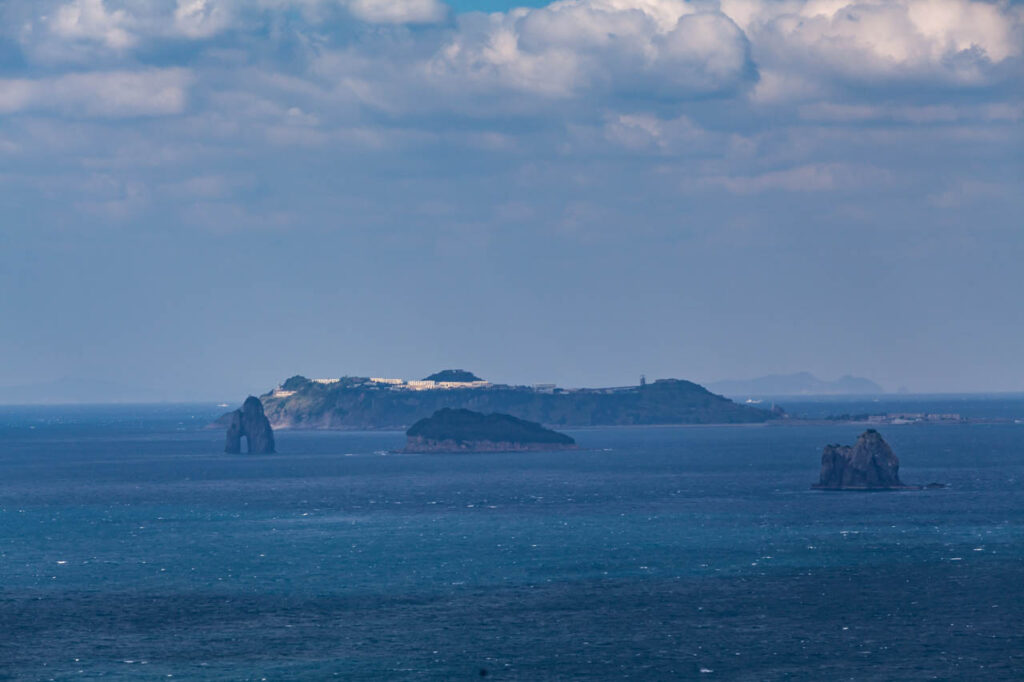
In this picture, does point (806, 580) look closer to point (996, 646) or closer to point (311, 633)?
point (996, 646)

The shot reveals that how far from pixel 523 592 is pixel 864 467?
308 ft

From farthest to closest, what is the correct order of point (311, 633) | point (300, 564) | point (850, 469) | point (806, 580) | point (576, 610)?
point (850, 469) → point (300, 564) → point (806, 580) → point (576, 610) → point (311, 633)

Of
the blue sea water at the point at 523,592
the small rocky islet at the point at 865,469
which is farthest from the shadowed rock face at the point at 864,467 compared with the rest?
the blue sea water at the point at 523,592

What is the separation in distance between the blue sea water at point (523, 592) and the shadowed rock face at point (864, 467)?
540 inches

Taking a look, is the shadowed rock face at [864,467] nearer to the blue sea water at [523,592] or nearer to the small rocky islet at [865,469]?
the small rocky islet at [865,469]

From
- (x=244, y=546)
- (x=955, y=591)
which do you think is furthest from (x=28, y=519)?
(x=955, y=591)

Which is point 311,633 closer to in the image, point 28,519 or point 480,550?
point 480,550

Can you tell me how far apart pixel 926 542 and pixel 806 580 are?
26704mm

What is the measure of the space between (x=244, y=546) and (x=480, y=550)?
23.2 meters

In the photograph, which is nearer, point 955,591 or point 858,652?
point 858,652

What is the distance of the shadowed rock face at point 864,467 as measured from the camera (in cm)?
18475

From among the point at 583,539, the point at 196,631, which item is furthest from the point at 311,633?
the point at 583,539

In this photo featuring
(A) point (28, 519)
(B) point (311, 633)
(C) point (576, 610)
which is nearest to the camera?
(B) point (311, 633)

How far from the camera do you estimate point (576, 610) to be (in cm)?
9506
